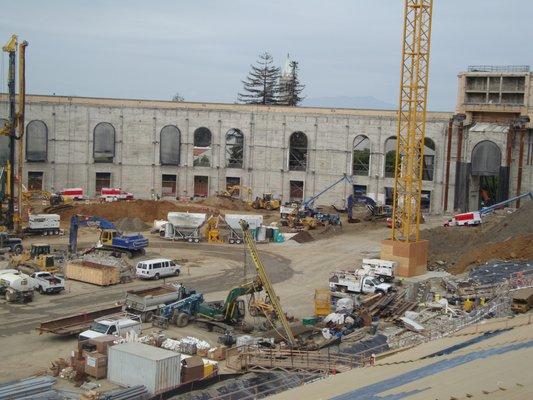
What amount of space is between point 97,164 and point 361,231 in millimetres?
24206

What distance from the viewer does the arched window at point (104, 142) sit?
2456 inches

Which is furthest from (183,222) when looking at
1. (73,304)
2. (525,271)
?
(525,271)

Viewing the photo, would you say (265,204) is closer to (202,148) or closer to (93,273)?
(202,148)

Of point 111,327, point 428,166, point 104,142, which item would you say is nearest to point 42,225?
point 104,142

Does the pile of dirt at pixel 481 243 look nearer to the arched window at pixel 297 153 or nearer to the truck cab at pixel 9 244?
the arched window at pixel 297 153

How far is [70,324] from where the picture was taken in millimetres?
23844

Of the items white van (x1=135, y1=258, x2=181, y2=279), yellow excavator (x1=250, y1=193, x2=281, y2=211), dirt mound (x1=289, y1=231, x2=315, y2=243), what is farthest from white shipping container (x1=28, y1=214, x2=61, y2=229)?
yellow excavator (x1=250, y1=193, x2=281, y2=211)

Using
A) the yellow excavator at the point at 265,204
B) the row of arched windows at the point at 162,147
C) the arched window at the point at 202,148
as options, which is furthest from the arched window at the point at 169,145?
the yellow excavator at the point at 265,204

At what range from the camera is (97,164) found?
6134cm

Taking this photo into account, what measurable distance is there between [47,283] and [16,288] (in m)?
1.69

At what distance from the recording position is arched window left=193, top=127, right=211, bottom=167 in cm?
6331

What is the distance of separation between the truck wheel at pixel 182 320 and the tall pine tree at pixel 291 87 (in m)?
94.6


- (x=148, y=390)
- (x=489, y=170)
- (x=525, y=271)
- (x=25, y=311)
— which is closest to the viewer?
(x=148, y=390)

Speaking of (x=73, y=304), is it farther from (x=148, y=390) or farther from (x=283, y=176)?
(x=283, y=176)
